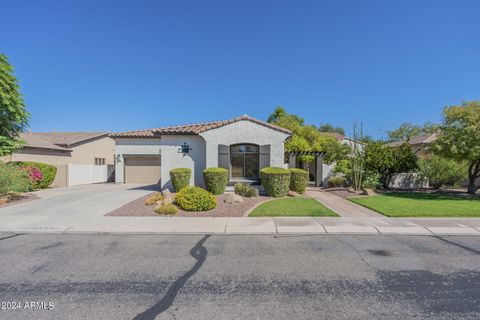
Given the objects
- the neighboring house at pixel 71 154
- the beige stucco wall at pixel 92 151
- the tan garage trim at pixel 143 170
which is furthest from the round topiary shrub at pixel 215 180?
the beige stucco wall at pixel 92 151

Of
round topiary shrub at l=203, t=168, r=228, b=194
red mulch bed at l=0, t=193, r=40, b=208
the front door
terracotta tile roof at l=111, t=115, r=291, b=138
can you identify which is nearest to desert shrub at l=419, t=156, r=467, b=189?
terracotta tile roof at l=111, t=115, r=291, b=138

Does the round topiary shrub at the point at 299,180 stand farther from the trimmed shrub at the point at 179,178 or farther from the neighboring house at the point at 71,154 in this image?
the neighboring house at the point at 71,154

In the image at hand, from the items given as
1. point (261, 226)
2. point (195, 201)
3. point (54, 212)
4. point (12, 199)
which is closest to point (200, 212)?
point (195, 201)

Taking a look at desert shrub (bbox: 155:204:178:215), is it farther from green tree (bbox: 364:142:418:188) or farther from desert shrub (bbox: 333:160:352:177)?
green tree (bbox: 364:142:418:188)

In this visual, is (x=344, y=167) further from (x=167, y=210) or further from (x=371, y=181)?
(x=167, y=210)

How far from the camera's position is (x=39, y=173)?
16.1 meters

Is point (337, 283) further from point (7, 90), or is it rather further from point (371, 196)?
point (7, 90)

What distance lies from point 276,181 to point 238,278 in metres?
8.30

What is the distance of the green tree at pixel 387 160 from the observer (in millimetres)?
16984

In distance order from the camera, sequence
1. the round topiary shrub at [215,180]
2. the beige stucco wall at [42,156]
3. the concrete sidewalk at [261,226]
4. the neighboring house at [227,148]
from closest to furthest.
Answer: the concrete sidewalk at [261,226] < the round topiary shrub at [215,180] < the neighboring house at [227,148] < the beige stucco wall at [42,156]

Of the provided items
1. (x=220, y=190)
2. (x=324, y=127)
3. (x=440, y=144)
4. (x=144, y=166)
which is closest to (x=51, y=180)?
(x=144, y=166)

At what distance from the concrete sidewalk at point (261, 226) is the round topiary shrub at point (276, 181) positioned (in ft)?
13.1

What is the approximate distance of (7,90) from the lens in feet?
47.6

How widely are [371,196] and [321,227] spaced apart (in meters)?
7.92
